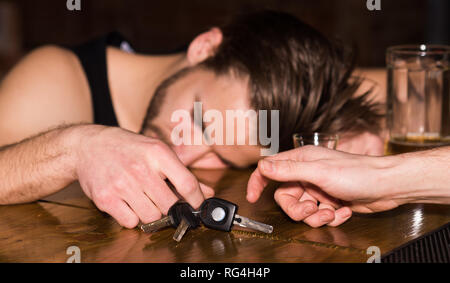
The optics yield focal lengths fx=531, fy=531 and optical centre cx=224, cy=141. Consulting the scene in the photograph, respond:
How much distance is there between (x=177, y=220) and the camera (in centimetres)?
86

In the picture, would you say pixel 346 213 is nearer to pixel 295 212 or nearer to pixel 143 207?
pixel 295 212

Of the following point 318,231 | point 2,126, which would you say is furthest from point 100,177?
point 2,126

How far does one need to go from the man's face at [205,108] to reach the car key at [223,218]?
1.72ft

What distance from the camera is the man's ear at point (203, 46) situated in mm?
1634

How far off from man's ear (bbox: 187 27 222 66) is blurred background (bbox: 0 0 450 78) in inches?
83.1

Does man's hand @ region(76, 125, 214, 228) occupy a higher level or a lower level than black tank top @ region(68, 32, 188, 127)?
lower

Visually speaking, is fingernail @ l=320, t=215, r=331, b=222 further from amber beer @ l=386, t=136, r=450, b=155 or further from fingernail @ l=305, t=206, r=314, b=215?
amber beer @ l=386, t=136, r=450, b=155

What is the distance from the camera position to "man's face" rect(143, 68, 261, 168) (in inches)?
54.7

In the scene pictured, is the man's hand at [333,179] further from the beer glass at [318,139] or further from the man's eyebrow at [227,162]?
the man's eyebrow at [227,162]

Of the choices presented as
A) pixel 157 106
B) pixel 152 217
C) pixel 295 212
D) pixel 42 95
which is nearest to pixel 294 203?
pixel 295 212

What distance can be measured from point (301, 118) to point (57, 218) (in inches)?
27.3

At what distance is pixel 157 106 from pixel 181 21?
307 cm

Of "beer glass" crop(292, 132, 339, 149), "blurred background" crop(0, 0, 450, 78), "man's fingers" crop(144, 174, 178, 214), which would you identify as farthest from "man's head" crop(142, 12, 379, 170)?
"blurred background" crop(0, 0, 450, 78)

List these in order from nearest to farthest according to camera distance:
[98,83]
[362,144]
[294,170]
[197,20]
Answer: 1. [294,170]
2. [362,144]
3. [98,83]
4. [197,20]
